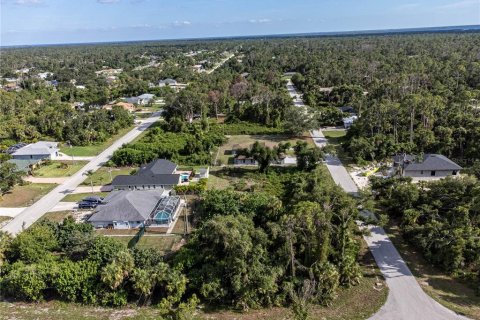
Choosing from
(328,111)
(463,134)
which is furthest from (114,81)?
(463,134)

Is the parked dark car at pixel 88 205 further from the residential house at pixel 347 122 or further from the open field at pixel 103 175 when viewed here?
the residential house at pixel 347 122

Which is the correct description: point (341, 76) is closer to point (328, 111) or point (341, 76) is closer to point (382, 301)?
point (328, 111)

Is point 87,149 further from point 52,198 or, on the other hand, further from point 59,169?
point 52,198

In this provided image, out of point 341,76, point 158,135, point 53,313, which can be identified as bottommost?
point 53,313

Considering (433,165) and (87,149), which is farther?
(87,149)

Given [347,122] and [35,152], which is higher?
[347,122]

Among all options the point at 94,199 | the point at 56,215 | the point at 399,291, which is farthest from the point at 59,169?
the point at 399,291

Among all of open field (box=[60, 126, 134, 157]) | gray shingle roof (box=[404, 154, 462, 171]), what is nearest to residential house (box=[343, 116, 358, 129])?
gray shingle roof (box=[404, 154, 462, 171])
